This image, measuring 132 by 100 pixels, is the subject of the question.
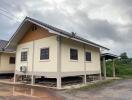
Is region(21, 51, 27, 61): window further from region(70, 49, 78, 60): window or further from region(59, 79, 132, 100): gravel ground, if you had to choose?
region(59, 79, 132, 100): gravel ground

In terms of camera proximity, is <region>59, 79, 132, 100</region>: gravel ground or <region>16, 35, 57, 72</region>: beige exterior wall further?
<region>16, 35, 57, 72</region>: beige exterior wall

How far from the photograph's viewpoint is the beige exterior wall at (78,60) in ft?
44.8

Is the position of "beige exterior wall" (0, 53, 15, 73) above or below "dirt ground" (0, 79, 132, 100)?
above

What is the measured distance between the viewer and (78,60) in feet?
50.2

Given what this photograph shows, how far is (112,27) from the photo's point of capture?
2484cm

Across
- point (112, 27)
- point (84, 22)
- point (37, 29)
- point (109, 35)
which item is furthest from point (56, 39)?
point (109, 35)

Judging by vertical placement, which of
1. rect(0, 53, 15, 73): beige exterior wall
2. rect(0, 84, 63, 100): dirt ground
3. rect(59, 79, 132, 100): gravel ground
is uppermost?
rect(0, 53, 15, 73): beige exterior wall

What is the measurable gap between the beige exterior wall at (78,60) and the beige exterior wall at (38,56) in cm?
70

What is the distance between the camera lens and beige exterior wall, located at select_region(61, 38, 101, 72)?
44.8 ft

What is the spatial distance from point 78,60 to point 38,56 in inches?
136

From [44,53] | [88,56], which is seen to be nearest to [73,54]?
[44,53]

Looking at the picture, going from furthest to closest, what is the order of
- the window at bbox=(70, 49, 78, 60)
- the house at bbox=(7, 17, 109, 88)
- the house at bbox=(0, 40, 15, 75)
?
1. the house at bbox=(0, 40, 15, 75)
2. the window at bbox=(70, 49, 78, 60)
3. the house at bbox=(7, 17, 109, 88)

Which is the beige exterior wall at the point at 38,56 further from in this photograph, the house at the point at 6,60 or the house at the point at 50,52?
the house at the point at 6,60

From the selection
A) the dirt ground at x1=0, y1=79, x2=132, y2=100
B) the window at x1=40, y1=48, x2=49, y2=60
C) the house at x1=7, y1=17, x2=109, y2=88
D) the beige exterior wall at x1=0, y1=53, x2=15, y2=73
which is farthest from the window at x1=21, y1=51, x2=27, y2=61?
the dirt ground at x1=0, y1=79, x2=132, y2=100
